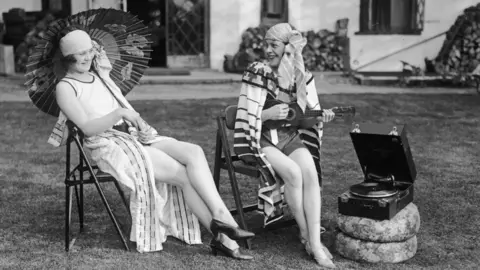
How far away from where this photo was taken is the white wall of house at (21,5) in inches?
584

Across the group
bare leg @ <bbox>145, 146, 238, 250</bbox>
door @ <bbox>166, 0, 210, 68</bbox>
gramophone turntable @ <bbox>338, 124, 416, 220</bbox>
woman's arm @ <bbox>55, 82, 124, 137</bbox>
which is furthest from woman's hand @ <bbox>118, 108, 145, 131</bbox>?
door @ <bbox>166, 0, 210, 68</bbox>

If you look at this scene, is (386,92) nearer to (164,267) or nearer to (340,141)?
(340,141)

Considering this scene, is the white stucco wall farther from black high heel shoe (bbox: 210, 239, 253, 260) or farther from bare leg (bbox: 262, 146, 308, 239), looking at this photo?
black high heel shoe (bbox: 210, 239, 253, 260)

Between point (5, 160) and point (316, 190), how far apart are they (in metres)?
4.02

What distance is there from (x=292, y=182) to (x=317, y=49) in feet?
33.9

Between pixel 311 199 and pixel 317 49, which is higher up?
pixel 317 49

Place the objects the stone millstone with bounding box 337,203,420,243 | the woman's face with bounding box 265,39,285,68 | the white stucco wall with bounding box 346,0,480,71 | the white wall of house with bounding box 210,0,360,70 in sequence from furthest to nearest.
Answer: the white stucco wall with bounding box 346,0,480,71 → the white wall of house with bounding box 210,0,360,70 → the woman's face with bounding box 265,39,285,68 → the stone millstone with bounding box 337,203,420,243

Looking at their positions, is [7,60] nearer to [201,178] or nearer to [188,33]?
[188,33]

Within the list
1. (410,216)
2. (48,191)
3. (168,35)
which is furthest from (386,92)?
(410,216)

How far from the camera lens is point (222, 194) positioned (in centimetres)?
612

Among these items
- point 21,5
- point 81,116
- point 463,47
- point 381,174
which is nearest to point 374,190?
point 381,174

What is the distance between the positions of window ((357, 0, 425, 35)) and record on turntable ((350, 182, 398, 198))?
10600 millimetres

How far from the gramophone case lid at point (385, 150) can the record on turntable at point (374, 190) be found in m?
0.10

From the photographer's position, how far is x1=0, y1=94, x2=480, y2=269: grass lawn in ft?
14.7
